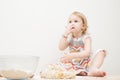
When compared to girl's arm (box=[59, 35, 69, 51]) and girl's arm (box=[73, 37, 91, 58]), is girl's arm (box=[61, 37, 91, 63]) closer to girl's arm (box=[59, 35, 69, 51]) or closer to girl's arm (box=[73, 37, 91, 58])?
girl's arm (box=[73, 37, 91, 58])

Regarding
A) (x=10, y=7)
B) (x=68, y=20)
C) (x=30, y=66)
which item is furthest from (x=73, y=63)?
(x=30, y=66)

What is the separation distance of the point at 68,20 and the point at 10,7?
381 millimetres

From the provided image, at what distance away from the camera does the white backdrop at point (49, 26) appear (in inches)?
65.4

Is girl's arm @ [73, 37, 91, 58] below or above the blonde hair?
below

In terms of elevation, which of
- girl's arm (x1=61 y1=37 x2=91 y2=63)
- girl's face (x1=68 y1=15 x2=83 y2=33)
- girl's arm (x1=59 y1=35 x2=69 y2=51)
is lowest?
girl's arm (x1=61 y1=37 x2=91 y2=63)

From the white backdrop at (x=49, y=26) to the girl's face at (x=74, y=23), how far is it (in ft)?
0.32

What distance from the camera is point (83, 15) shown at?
66.3 inches

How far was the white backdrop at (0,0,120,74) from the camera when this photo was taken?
166cm

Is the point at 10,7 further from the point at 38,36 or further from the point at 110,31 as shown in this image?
the point at 110,31

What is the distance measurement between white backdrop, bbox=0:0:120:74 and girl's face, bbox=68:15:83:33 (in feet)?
0.32

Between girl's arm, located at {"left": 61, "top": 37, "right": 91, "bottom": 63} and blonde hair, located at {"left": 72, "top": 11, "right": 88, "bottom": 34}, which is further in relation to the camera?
blonde hair, located at {"left": 72, "top": 11, "right": 88, "bottom": 34}

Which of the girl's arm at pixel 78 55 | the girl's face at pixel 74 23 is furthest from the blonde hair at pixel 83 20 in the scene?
the girl's arm at pixel 78 55

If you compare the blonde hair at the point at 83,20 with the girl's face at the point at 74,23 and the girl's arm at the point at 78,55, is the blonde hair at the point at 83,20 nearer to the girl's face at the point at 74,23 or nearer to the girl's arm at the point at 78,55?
the girl's face at the point at 74,23

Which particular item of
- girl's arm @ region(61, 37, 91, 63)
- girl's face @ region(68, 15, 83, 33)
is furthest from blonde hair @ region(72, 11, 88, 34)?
girl's arm @ region(61, 37, 91, 63)
